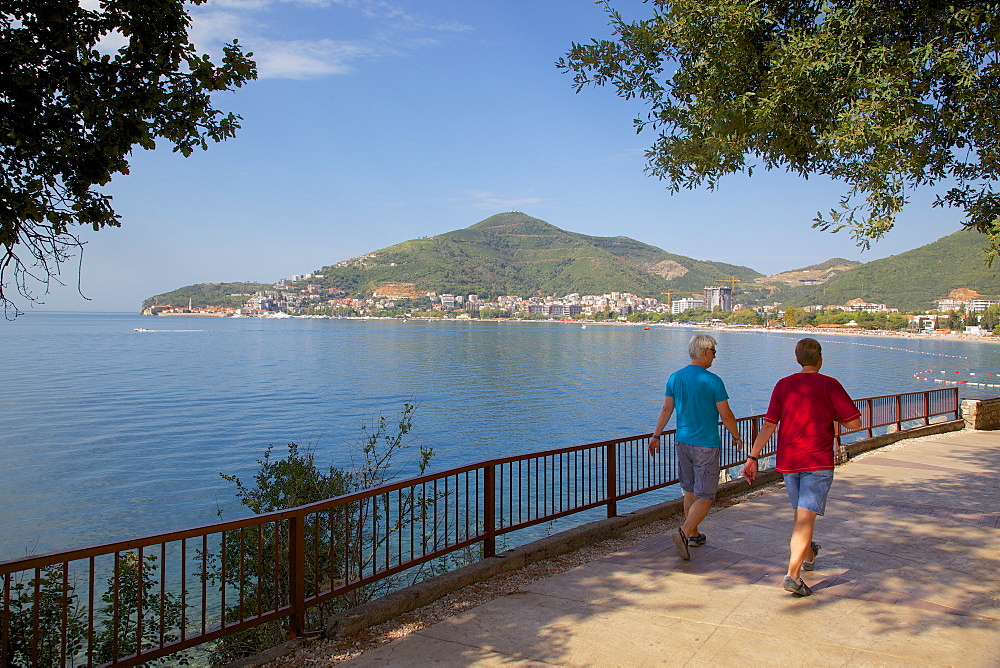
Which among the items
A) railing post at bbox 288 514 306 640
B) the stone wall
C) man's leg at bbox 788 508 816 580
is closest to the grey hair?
man's leg at bbox 788 508 816 580

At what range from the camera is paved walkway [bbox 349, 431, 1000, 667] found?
395cm

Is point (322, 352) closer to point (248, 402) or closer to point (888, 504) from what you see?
point (248, 402)

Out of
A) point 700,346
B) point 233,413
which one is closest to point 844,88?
point 700,346

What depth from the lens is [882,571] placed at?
5531 mm

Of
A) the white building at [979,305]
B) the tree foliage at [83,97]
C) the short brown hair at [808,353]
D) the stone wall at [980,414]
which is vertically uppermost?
the white building at [979,305]

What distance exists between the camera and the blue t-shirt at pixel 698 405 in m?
5.63

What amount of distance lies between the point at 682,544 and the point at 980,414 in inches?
566

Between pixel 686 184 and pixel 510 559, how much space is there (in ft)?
17.4

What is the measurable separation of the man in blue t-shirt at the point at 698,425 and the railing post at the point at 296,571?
3.05m

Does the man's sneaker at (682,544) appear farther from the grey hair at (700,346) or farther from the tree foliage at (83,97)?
the tree foliage at (83,97)

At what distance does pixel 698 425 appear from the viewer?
5.66 m

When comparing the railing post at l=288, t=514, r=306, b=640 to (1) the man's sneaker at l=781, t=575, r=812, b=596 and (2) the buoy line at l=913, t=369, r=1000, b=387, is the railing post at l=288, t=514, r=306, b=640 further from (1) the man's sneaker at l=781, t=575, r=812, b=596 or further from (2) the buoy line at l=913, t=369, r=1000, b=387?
(2) the buoy line at l=913, t=369, r=1000, b=387

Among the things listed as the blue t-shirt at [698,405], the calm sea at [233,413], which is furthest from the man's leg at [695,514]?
the calm sea at [233,413]

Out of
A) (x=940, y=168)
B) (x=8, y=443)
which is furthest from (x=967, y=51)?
(x=8, y=443)
